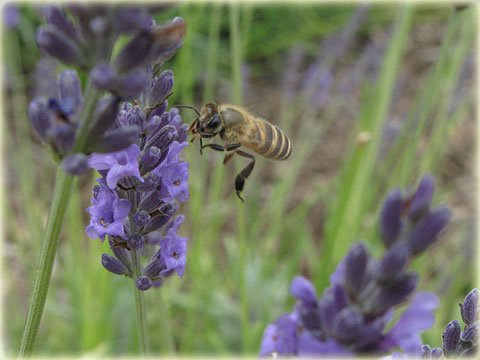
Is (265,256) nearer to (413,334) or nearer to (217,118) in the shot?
(217,118)

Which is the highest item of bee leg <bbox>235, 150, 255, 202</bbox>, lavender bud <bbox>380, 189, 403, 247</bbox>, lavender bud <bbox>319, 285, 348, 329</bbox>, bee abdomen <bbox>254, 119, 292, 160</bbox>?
bee abdomen <bbox>254, 119, 292, 160</bbox>

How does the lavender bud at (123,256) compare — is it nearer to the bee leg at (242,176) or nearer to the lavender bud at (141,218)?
the lavender bud at (141,218)

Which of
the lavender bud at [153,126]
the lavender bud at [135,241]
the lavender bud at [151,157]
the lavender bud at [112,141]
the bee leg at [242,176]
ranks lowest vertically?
the lavender bud at [135,241]

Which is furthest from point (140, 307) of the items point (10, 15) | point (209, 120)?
point (10, 15)

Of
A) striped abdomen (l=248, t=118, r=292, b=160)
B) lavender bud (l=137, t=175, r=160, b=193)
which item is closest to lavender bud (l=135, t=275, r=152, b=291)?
lavender bud (l=137, t=175, r=160, b=193)

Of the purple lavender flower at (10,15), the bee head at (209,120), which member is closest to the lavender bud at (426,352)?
the bee head at (209,120)

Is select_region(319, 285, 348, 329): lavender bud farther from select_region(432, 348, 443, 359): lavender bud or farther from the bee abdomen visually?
the bee abdomen
